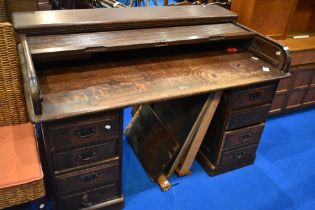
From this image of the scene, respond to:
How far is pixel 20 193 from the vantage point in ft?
4.27

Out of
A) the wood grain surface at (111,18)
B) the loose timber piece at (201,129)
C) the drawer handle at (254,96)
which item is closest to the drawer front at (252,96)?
the drawer handle at (254,96)

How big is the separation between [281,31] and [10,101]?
199 centimetres

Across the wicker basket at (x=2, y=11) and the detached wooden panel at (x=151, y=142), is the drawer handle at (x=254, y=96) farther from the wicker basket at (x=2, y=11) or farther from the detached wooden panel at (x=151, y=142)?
the wicker basket at (x=2, y=11)

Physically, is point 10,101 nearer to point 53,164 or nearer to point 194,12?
point 53,164

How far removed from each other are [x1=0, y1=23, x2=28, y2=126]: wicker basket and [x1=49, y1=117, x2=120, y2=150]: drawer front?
394mm

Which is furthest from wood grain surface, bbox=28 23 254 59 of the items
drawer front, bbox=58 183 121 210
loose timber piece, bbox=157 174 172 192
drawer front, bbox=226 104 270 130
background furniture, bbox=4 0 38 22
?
background furniture, bbox=4 0 38 22

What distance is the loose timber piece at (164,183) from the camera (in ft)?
Result: 6.12

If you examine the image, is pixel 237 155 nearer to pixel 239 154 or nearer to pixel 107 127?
pixel 239 154

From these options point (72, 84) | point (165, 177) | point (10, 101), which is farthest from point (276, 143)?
point (10, 101)

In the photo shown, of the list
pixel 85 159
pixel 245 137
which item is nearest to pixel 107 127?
pixel 85 159

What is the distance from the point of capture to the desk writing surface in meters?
1.28

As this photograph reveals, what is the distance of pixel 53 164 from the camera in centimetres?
137

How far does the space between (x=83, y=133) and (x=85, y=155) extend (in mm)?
140

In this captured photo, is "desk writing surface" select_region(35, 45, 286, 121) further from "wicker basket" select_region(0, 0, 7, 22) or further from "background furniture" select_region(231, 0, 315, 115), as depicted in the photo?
"wicker basket" select_region(0, 0, 7, 22)
